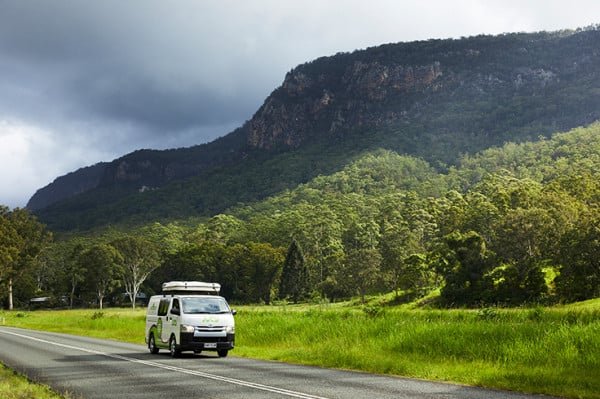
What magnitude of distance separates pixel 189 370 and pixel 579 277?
62.6 metres

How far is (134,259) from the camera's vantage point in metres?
111

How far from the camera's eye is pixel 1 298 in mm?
103938

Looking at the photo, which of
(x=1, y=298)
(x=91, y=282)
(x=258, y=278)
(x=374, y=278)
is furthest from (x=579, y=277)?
(x=1, y=298)

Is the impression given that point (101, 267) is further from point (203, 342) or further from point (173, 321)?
point (203, 342)

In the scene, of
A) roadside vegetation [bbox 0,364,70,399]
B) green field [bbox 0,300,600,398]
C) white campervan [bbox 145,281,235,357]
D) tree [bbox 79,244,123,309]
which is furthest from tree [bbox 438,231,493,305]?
roadside vegetation [bbox 0,364,70,399]

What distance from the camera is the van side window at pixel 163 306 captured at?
21594mm

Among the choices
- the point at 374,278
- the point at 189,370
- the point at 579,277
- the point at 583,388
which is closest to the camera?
the point at 583,388

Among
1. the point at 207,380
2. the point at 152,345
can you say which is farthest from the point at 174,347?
the point at 207,380

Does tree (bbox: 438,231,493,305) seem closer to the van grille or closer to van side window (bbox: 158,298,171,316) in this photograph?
van side window (bbox: 158,298,171,316)

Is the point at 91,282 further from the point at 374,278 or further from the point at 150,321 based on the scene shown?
the point at 150,321

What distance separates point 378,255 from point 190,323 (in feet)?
293

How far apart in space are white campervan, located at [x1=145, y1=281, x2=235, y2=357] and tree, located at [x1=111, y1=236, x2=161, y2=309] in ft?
298

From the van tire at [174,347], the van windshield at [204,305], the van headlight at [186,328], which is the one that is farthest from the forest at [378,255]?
the van headlight at [186,328]

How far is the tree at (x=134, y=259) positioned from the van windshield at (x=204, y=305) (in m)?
92.4
